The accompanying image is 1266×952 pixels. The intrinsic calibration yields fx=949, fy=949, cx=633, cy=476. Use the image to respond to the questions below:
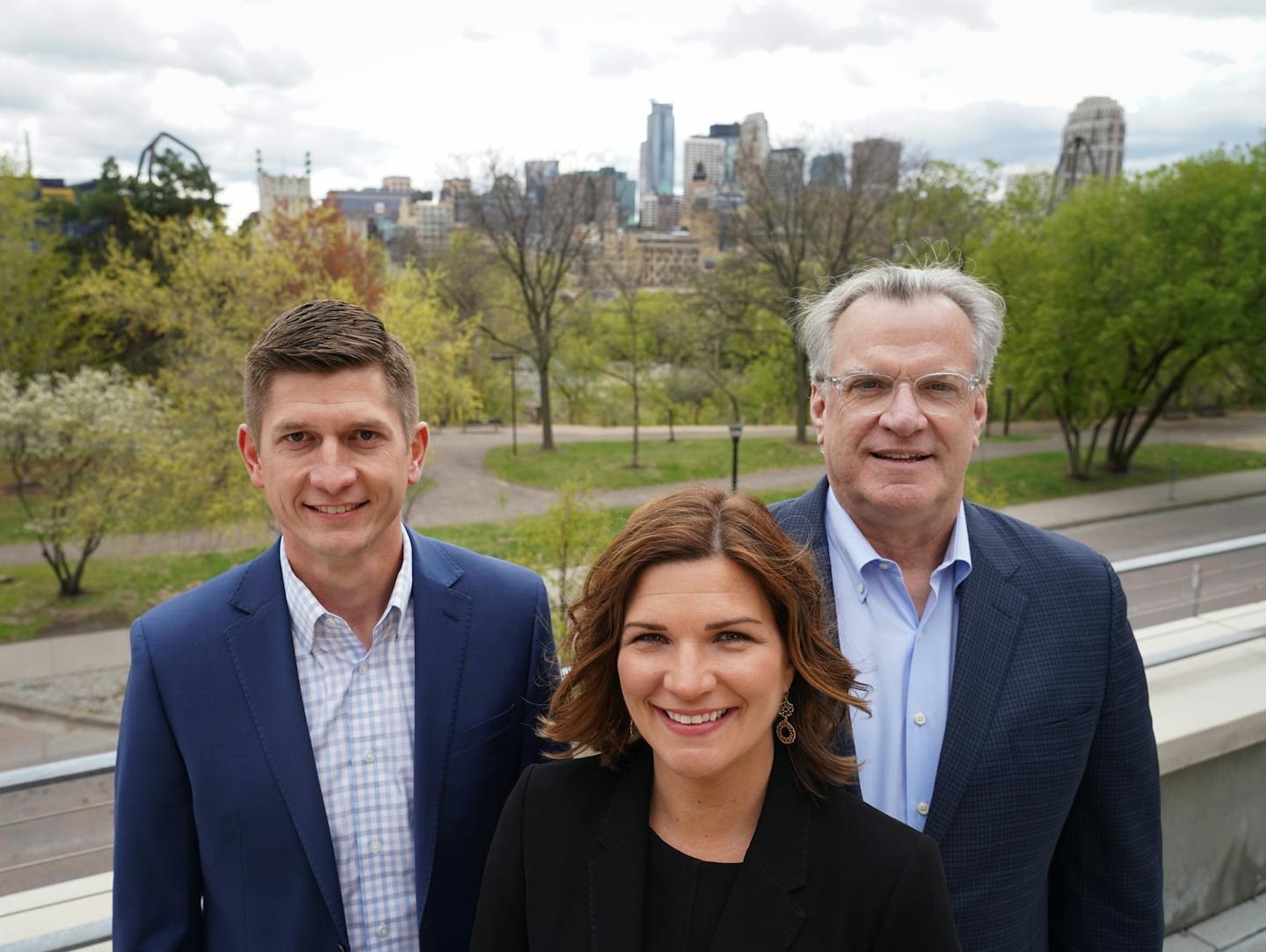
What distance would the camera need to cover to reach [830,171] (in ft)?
98.5

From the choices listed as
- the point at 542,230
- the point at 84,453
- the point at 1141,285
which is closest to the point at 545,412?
the point at 542,230

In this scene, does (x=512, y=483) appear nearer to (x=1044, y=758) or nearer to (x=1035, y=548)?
(x=1035, y=548)

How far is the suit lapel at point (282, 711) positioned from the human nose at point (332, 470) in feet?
1.04

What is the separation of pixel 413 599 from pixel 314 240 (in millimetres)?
21707

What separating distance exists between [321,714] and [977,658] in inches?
59.0

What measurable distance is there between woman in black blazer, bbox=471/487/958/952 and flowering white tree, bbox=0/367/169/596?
16495 mm

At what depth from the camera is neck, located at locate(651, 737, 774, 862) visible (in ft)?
5.93

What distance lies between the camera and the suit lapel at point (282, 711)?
2021 mm

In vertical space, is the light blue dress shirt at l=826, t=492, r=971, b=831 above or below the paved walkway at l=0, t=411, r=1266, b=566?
above

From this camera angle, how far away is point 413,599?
225 cm

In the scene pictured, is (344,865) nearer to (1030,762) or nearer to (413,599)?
(413,599)

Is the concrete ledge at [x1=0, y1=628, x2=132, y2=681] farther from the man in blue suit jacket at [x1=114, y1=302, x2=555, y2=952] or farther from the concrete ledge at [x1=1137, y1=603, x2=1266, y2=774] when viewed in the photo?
the concrete ledge at [x1=1137, y1=603, x2=1266, y2=774]

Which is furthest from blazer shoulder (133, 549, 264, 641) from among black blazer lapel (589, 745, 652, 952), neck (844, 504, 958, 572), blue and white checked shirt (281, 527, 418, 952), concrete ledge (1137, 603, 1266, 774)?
concrete ledge (1137, 603, 1266, 774)

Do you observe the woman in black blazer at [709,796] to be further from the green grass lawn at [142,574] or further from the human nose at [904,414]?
the green grass lawn at [142,574]
